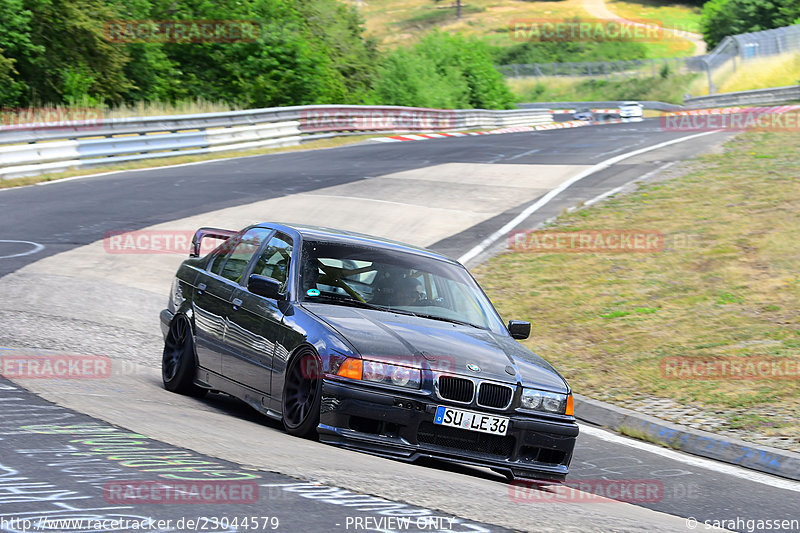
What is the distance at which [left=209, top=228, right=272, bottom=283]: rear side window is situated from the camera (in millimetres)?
8234

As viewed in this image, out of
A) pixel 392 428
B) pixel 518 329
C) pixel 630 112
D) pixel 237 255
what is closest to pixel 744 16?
pixel 630 112

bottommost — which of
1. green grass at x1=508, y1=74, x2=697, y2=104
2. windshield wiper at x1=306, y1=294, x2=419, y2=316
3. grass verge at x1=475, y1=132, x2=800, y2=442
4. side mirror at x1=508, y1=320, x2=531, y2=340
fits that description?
grass verge at x1=475, y1=132, x2=800, y2=442

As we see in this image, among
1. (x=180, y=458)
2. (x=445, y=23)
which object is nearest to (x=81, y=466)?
(x=180, y=458)

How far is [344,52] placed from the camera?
51438 mm

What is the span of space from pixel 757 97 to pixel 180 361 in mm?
51771

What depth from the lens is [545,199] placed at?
20.9 m

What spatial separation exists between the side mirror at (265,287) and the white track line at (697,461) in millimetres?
3075

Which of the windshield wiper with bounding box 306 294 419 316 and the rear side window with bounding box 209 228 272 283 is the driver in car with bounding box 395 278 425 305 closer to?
the windshield wiper with bounding box 306 294 419 316

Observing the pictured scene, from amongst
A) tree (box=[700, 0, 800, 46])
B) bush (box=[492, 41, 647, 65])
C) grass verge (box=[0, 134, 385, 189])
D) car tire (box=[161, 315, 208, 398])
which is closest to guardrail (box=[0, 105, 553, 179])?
grass verge (box=[0, 134, 385, 189])

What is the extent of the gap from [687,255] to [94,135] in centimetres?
1439

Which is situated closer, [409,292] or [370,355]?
[370,355]

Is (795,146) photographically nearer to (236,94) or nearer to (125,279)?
(125,279)

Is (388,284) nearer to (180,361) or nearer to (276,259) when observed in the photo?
(276,259)

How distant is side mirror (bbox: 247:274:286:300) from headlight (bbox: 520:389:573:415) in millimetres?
1810
